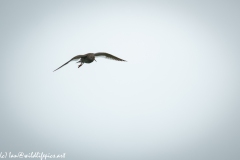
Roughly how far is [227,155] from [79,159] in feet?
269

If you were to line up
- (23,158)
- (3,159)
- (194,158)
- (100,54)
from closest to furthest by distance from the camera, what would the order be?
(100,54)
(3,159)
(23,158)
(194,158)

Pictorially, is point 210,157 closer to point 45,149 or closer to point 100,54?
point 45,149

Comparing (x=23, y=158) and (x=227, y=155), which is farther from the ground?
(x=227, y=155)

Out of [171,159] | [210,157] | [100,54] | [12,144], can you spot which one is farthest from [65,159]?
[100,54]

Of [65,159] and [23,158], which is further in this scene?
[65,159]

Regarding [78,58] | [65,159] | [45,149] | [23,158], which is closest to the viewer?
[78,58]

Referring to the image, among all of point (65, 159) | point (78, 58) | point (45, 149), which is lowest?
point (78, 58)

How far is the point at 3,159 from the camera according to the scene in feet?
408

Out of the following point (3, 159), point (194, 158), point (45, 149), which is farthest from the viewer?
point (45, 149)

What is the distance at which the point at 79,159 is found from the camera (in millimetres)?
172625

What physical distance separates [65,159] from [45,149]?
1505 inches

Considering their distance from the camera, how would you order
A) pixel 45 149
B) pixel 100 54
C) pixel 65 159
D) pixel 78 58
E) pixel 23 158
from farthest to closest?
pixel 45 149 < pixel 65 159 < pixel 23 158 < pixel 100 54 < pixel 78 58

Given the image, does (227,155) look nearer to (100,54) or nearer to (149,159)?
(149,159)

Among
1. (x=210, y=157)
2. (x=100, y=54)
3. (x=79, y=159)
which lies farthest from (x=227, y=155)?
(x=100, y=54)
